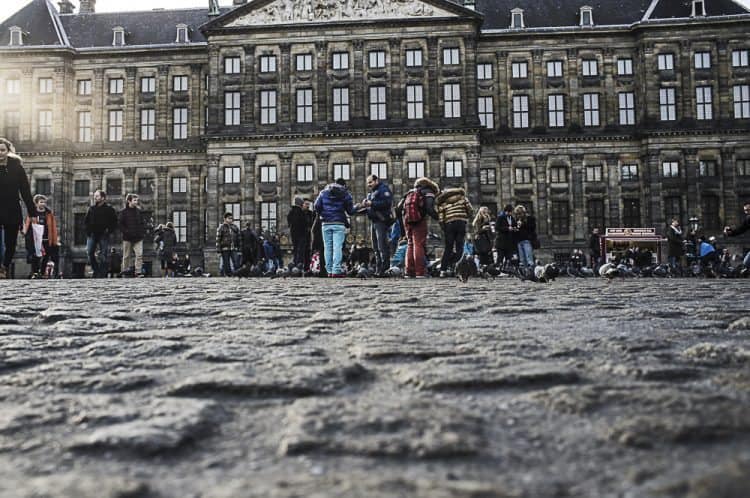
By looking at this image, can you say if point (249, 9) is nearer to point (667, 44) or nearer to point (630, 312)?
point (667, 44)

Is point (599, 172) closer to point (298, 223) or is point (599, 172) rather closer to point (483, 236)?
point (483, 236)

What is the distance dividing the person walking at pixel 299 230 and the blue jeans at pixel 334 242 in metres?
2.17

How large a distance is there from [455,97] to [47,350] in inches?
1538

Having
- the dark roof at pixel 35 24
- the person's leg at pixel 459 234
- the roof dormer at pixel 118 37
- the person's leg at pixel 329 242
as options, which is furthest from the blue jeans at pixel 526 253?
the dark roof at pixel 35 24

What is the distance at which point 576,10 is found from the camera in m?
44.6

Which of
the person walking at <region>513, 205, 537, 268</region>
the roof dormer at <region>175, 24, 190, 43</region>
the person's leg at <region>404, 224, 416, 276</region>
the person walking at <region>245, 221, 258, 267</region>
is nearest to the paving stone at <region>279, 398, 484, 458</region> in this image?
the person's leg at <region>404, 224, 416, 276</region>

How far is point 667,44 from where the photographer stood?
41.9m

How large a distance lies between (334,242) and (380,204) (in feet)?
4.28

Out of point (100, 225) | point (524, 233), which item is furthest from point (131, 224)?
point (524, 233)

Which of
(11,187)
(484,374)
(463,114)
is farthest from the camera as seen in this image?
(463,114)

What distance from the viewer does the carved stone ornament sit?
4156 centimetres

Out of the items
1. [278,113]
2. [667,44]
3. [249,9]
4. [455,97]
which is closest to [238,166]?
[278,113]

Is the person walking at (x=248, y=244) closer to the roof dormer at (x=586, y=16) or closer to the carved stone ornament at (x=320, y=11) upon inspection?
the carved stone ornament at (x=320, y=11)

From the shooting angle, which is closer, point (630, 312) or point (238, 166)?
point (630, 312)
